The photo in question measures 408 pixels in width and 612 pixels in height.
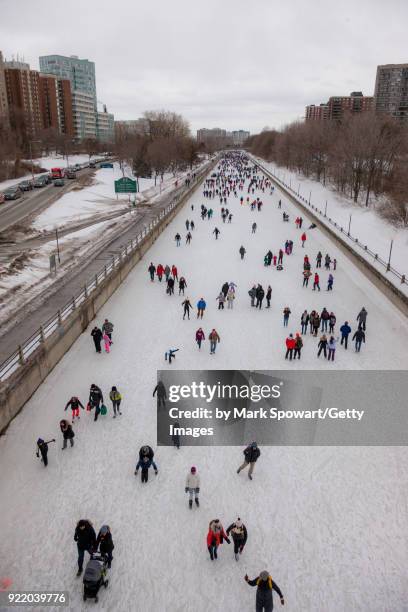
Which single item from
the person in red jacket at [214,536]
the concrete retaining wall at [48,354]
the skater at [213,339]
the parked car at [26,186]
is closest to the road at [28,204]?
the parked car at [26,186]

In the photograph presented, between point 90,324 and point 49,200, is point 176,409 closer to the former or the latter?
point 90,324

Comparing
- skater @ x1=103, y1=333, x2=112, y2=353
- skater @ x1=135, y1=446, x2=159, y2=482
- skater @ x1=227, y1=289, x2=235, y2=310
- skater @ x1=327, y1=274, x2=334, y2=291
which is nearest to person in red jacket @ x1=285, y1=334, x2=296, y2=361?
skater @ x1=227, y1=289, x2=235, y2=310

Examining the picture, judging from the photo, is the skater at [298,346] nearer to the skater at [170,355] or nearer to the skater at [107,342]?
the skater at [170,355]

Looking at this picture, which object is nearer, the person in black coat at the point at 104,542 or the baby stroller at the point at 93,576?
the baby stroller at the point at 93,576

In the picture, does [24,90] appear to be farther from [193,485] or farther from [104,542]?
[104,542]

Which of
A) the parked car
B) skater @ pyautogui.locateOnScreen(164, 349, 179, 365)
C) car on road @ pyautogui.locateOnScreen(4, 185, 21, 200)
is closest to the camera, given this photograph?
skater @ pyautogui.locateOnScreen(164, 349, 179, 365)

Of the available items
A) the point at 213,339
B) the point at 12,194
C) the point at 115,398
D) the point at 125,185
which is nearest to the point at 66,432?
the point at 115,398

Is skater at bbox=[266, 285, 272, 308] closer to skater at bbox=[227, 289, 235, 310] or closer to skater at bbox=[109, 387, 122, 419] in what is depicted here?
skater at bbox=[227, 289, 235, 310]
